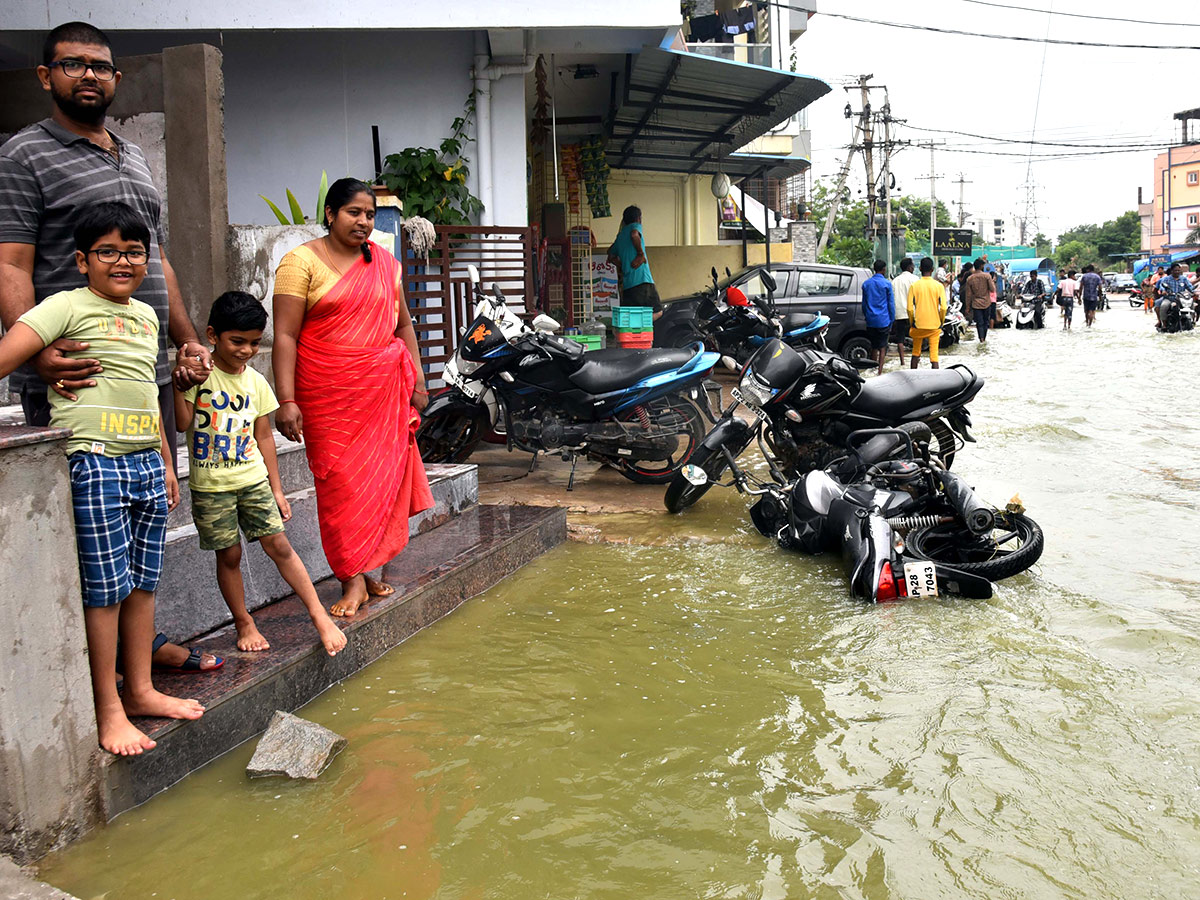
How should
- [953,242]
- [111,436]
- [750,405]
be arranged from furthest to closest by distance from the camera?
[953,242]
[750,405]
[111,436]

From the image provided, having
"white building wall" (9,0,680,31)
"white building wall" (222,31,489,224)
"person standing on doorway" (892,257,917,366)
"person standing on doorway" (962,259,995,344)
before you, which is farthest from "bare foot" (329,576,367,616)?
"person standing on doorway" (962,259,995,344)

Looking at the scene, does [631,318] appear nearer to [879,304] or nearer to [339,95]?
[339,95]

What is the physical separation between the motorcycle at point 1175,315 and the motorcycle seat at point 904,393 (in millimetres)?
20718

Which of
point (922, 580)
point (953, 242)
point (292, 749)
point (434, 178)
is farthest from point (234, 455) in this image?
point (953, 242)

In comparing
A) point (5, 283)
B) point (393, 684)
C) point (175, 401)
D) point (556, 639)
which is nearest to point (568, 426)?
point (556, 639)

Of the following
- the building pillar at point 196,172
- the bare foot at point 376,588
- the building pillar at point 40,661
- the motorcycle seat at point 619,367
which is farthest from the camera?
the motorcycle seat at point 619,367

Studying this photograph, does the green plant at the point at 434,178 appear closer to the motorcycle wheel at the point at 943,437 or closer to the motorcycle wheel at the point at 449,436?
the motorcycle wheel at the point at 449,436

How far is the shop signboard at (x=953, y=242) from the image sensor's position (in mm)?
39562

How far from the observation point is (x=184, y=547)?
3.55 meters

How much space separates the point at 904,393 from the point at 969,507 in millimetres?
1123

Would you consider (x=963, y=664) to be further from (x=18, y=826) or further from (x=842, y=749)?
(x=18, y=826)

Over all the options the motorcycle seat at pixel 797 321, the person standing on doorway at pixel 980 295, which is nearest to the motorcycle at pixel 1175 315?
the person standing on doorway at pixel 980 295

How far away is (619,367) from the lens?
21.8 feet

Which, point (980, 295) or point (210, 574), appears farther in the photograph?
point (980, 295)
